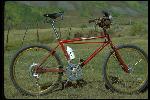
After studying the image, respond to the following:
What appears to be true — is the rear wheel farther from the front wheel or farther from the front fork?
the front fork

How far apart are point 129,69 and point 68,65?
4.22ft

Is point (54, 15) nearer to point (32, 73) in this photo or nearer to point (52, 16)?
point (52, 16)

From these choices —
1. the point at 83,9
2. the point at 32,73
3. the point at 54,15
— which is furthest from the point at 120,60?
the point at 83,9

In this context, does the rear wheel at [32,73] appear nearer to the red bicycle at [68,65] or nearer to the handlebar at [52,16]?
the red bicycle at [68,65]

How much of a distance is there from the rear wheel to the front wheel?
41.1 inches

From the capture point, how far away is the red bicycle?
26.7ft

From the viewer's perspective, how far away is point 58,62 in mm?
8156

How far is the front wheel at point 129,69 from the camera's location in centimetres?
807

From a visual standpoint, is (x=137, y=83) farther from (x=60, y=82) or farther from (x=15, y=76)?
(x=15, y=76)

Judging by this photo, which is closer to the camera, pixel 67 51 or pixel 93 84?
pixel 67 51

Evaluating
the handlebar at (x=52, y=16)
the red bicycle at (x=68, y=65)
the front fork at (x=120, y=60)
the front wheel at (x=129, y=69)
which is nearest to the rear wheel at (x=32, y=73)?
the red bicycle at (x=68, y=65)

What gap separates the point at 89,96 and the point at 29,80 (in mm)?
1436

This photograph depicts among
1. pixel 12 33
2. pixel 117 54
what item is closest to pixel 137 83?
pixel 117 54

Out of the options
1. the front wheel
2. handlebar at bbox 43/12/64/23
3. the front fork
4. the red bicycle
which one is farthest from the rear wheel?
the front fork
